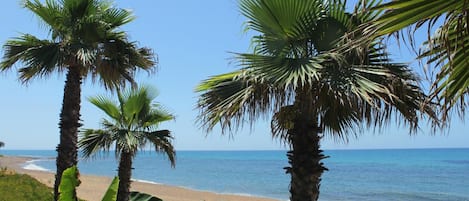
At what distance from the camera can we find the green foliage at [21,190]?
1484cm

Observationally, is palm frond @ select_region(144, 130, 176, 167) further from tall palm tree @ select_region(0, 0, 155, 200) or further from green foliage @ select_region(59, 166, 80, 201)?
green foliage @ select_region(59, 166, 80, 201)

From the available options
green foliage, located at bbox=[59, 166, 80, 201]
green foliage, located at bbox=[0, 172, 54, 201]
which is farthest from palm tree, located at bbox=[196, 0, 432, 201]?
green foliage, located at bbox=[0, 172, 54, 201]

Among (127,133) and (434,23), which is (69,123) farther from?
(434,23)

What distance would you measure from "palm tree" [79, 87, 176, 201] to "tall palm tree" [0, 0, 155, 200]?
1330 millimetres

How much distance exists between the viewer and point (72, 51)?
408 inches

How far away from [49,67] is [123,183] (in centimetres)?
324

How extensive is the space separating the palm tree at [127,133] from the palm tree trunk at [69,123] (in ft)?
4.12

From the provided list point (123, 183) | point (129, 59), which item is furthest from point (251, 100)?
point (123, 183)

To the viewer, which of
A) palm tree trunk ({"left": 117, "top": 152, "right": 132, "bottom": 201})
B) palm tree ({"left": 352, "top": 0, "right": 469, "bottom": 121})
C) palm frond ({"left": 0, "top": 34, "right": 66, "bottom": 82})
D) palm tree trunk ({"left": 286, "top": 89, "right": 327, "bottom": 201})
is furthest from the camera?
palm tree trunk ({"left": 117, "top": 152, "right": 132, "bottom": 201})

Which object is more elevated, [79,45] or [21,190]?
[79,45]

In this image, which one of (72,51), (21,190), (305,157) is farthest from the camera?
(21,190)

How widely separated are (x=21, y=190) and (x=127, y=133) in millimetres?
6028

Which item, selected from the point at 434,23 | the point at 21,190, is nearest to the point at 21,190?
the point at 21,190

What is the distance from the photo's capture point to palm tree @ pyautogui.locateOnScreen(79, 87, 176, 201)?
38.9ft
